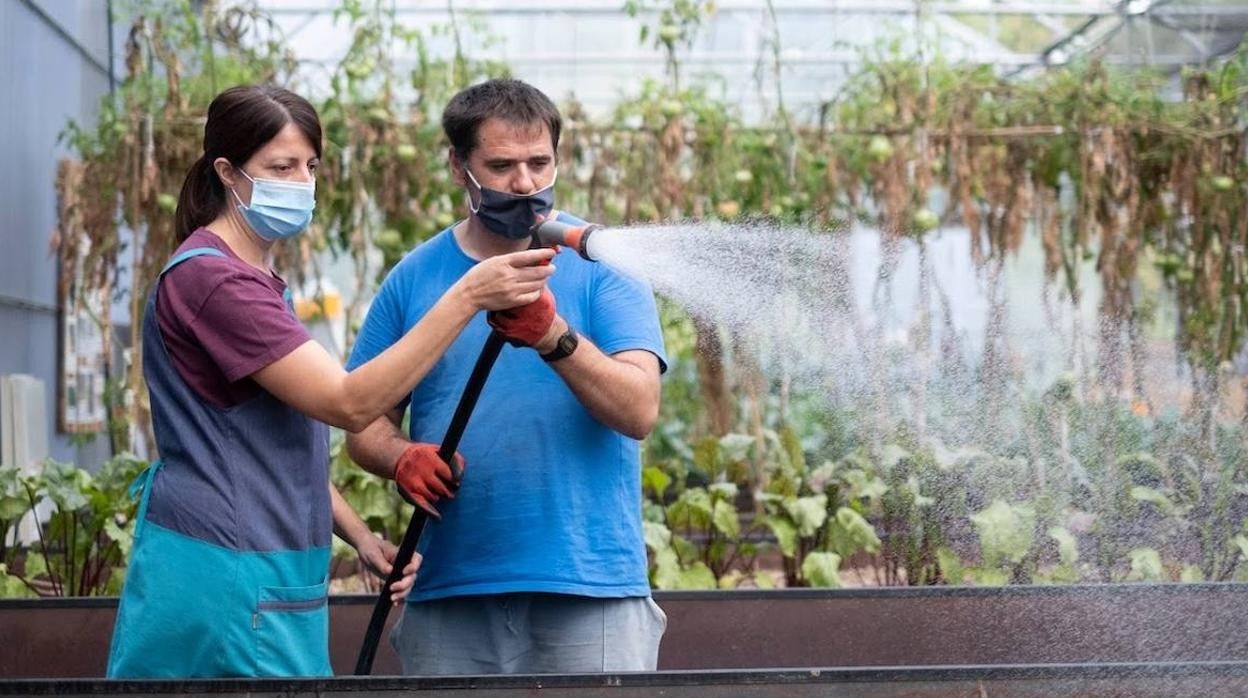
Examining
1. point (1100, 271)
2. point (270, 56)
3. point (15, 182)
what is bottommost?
point (1100, 271)

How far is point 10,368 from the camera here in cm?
696

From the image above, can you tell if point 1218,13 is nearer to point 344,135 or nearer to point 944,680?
point 344,135

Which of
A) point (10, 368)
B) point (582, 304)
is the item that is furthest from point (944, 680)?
point (10, 368)

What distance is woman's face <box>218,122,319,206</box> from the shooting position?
2.29 m

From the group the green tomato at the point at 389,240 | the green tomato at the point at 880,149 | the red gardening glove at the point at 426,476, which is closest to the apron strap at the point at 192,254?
the red gardening glove at the point at 426,476

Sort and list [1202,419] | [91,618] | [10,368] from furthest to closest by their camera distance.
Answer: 1. [10,368]
2. [1202,419]
3. [91,618]

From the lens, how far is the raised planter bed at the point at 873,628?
331 cm

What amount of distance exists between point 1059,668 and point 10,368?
5814 mm

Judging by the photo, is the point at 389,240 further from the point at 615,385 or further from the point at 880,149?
the point at 615,385

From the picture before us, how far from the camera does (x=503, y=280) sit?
2.17 m

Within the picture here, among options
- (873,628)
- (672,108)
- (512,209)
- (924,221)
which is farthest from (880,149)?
(512,209)

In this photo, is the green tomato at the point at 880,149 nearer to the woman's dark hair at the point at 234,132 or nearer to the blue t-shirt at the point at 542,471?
the blue t-shirt at the point at 542,471

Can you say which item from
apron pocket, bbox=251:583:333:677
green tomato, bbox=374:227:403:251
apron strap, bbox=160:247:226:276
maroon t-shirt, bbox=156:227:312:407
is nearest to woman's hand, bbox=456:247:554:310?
maroon t-shirt, bbox=156:227:312:407

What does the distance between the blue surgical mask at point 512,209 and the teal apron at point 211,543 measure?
47 centimetres
